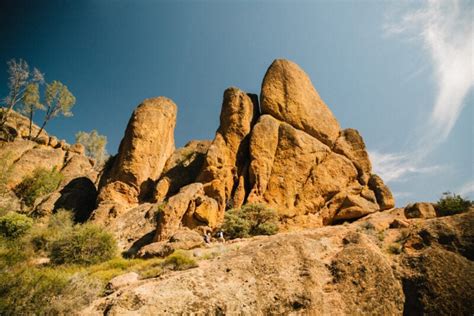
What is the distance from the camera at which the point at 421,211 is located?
20469 mm

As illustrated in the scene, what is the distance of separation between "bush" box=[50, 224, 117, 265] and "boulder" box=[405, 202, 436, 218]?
22.6 metres

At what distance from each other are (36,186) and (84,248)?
21458mm

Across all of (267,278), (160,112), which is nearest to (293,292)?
(267,278)

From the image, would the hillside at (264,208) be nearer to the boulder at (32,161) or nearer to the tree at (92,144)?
the boulder at (32,161)

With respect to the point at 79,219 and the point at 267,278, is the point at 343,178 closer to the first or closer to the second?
the point at 267,278

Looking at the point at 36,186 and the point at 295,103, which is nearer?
the point at 295,103

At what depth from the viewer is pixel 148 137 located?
27.6 m

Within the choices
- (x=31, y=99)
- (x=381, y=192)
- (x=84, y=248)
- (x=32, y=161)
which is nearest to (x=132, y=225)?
(x=84, y=248)

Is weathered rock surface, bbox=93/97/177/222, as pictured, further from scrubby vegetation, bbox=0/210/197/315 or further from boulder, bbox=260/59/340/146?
boulder, bbox=260/59/340/146

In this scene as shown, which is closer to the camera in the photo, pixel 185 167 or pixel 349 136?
pixel 185 167

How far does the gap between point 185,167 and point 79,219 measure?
38.1ft

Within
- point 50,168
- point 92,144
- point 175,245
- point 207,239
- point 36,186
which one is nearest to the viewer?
point 175,245

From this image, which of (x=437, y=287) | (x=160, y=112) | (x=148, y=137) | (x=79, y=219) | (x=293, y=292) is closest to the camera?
(x=437, y=287)

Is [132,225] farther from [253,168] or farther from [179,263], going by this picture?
[179,263]
